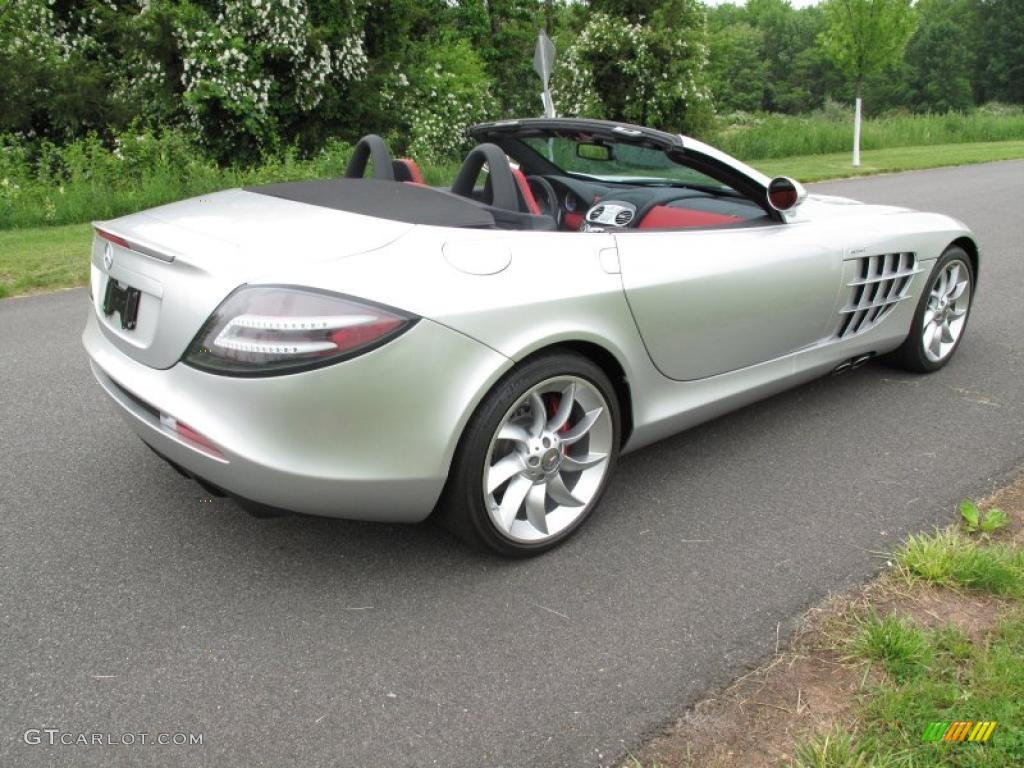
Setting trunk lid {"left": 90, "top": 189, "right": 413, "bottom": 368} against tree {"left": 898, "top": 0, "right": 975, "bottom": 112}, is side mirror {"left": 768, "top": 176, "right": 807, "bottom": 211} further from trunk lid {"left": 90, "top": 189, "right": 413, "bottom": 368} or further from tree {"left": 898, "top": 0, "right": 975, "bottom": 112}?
tree {"left": 898, "top": 0, "right": 975, "bottom": 112}

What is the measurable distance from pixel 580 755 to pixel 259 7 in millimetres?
14374

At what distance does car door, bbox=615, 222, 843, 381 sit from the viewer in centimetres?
297

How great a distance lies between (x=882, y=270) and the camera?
13.1 ft

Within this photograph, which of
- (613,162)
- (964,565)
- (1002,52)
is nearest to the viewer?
(964,565)

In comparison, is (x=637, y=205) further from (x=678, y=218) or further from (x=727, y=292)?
(x=727, y=292)

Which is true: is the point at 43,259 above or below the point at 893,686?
above

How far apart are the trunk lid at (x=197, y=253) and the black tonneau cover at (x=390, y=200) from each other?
7 cm

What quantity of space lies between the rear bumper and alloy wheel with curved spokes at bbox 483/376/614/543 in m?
0.22

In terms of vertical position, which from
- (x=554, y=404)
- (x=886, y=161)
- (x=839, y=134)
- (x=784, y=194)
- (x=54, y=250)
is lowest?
(x=554, y=404)

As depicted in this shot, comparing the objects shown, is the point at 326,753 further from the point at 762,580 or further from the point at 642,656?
the point at 762,580

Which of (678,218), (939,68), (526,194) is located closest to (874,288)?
(678,218)

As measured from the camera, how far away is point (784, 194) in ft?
11.5

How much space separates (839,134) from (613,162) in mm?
19685

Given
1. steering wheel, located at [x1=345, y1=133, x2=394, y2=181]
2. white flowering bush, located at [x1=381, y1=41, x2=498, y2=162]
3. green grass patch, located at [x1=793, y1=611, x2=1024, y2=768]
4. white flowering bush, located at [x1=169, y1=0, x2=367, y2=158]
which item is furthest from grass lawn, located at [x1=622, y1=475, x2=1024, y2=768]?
white flowering bush, located at [x1=381, y1=41, x2=498, y2=162]
